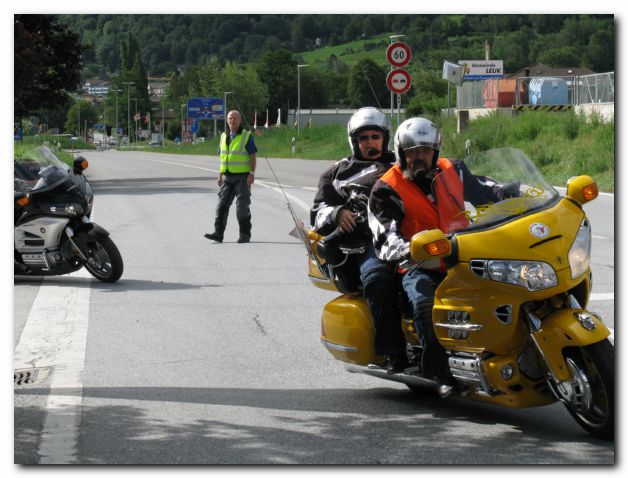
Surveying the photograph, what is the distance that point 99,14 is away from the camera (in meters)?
5.64

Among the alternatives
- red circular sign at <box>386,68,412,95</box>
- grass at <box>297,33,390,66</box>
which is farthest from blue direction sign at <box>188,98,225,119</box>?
grass at <box>297,33,390,66</box>

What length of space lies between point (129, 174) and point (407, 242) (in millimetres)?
34041

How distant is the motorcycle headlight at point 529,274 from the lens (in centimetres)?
529

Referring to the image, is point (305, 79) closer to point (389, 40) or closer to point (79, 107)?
point (389, 40)

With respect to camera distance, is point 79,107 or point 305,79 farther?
point 79,107

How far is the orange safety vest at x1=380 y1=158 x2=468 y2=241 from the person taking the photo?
5.75 m

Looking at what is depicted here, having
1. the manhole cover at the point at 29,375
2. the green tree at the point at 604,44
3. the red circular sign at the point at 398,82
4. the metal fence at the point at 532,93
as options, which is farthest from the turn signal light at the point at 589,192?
the metal fence at the point at 532,93

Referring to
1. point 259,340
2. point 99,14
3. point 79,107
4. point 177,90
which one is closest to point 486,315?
point 99,14

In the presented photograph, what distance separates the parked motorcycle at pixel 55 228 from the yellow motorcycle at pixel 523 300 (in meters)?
6.22

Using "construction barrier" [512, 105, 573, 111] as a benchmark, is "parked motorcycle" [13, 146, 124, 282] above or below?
below

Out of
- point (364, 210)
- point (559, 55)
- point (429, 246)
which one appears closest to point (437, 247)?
point (429, 246)

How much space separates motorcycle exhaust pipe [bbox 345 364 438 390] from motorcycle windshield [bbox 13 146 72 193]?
222 inches

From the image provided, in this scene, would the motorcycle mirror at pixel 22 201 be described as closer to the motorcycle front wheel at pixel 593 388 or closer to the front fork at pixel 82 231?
the front fork at pixel 82 231

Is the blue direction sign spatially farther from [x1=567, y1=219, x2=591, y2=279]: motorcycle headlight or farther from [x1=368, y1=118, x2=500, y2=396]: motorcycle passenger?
[x1=567, y1=219, x2=591, y2=279]: motorcycle headlight
